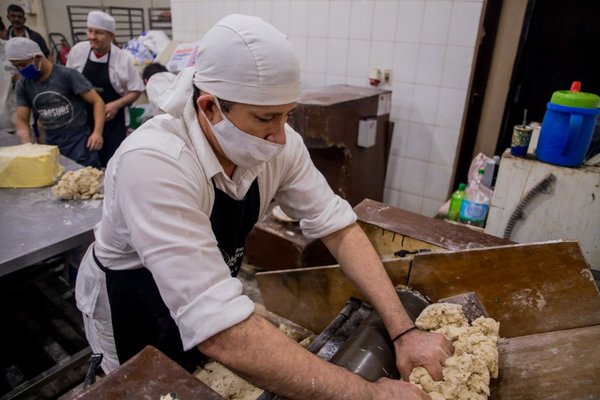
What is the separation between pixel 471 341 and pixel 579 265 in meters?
0.40

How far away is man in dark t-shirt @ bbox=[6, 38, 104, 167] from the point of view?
2.92 m

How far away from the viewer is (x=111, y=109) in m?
3.73

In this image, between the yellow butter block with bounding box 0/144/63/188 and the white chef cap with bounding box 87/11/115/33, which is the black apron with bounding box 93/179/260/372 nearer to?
the yellow butter block with bounding box 0/144/63/188

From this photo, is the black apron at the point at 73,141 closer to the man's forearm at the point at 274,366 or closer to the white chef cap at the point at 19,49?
the white chef cap at the point at 19,49

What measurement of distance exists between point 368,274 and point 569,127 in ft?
3.94

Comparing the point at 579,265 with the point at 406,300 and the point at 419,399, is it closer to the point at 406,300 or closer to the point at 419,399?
the point at 406,300

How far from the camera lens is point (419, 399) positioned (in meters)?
0.93

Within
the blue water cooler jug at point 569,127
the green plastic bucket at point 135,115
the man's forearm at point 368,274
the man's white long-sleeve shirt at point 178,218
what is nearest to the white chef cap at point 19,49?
the green plastic bucket at point 135,115

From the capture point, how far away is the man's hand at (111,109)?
3.71 metres

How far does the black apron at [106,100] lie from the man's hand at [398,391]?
3.50 metres

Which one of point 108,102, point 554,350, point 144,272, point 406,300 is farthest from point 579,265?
point 108,102

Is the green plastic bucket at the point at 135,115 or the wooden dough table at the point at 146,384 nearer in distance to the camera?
the wooden dough table at the point at 146,384

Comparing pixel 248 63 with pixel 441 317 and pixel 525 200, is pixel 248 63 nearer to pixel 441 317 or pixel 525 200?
pixel 441 317

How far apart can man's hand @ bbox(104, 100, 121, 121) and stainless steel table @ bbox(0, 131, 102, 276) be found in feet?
5.02
